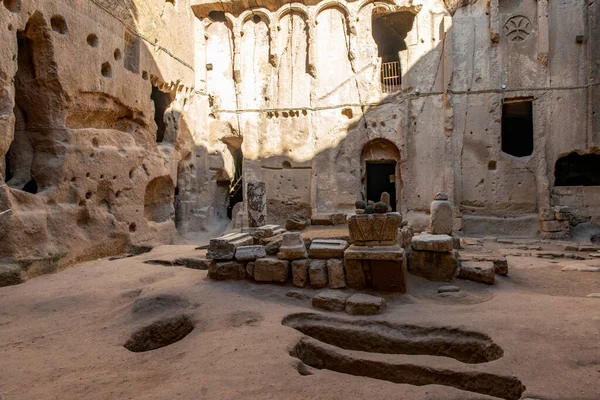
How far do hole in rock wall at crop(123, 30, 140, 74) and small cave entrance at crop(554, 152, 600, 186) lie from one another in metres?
13.3

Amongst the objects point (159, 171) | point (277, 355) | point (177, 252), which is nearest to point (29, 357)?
point (277, 355)

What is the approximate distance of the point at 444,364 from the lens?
3.38 meters

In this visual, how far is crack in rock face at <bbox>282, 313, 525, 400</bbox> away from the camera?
3146 mm

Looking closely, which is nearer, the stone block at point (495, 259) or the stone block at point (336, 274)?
the stone block at point (336, 274)

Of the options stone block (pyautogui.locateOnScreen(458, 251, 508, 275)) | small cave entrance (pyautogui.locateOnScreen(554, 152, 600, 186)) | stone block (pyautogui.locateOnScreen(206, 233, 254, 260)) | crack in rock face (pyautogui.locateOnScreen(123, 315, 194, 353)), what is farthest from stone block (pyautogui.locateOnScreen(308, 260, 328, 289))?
small cave entrance (pyautogui.locateOnScreen(554, 152, 600, 186))

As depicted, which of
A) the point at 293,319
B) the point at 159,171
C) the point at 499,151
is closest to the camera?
the point at 293,319

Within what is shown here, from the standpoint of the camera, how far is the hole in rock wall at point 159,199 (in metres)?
11.9

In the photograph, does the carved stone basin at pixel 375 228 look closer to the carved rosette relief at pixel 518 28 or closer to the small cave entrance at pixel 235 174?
the carved rosette relief at pixel 518 28

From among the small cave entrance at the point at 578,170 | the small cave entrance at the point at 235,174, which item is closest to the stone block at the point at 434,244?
the small cave entrance at the point at 578,170

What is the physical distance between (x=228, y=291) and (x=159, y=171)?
7070 mm

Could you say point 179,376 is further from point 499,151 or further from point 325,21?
point 325,21

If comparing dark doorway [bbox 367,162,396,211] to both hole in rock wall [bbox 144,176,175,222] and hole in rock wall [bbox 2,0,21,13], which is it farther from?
hole in rock wall [bbox 2,0,21,13]

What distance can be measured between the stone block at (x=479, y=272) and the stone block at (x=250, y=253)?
292cm

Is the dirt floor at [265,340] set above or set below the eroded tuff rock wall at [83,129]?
below
